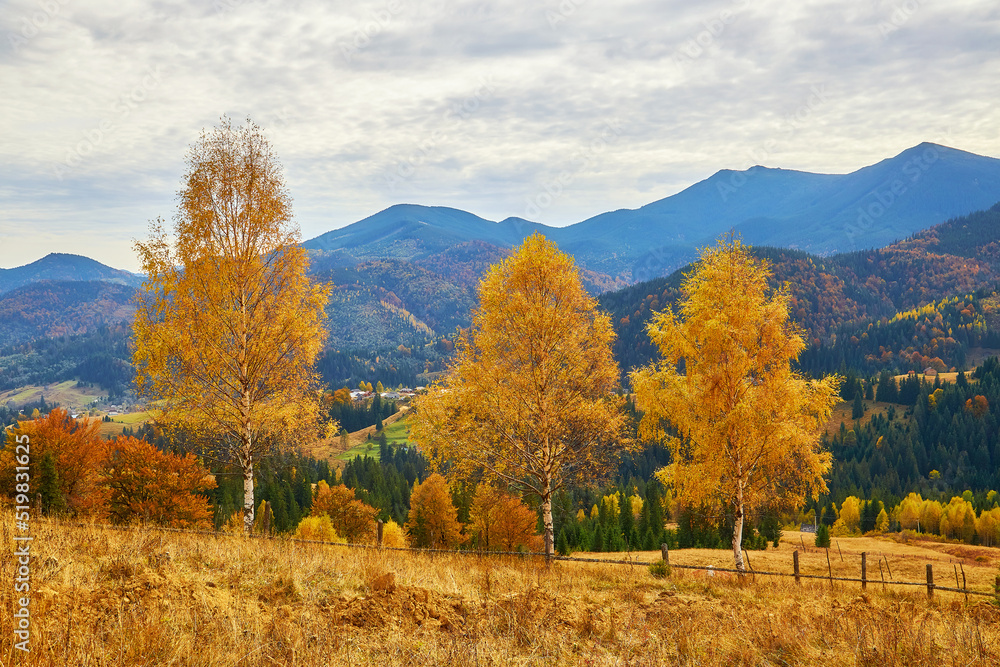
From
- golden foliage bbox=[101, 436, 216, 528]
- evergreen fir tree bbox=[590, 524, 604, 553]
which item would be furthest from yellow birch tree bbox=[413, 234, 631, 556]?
evergreen fir tree bbox=[590, 524, 604, 553]

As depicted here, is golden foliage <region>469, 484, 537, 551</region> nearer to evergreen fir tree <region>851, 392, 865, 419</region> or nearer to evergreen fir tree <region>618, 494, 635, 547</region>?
evergreen fir tree <region>618, 494, 635, 547</region>

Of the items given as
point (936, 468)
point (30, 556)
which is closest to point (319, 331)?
point (30, 556)

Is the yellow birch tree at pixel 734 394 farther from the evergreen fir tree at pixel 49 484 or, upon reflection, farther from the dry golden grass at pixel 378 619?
the evergreen fir tree at pixel 49 484

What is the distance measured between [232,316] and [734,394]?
19.1m

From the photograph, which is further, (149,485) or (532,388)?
(149,485)

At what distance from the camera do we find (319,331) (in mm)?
19969

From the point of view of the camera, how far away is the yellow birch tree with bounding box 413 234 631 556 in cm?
1936

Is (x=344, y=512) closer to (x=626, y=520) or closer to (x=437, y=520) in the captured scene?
(x=437, y=520)

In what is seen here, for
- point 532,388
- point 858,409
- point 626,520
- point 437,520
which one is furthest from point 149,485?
point 858,409

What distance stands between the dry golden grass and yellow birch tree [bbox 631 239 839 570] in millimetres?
9127

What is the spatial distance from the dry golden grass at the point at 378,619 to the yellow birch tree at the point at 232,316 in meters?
6.43

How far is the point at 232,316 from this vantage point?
1855 centimetres

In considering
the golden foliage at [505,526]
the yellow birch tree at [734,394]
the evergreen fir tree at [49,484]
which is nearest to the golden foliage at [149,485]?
the evergreen fir tree at [49,484]

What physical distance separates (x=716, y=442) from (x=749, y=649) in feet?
48.3
